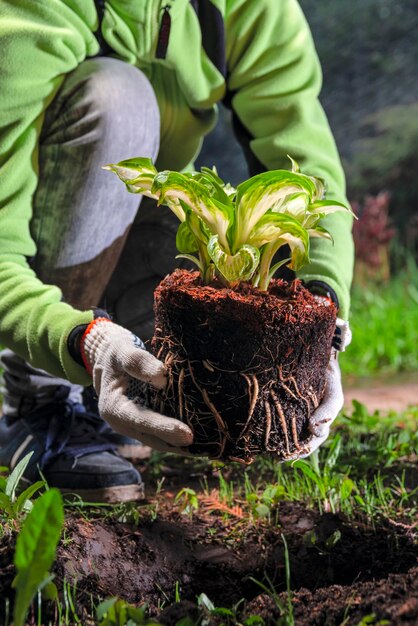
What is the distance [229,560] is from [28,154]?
1070mm

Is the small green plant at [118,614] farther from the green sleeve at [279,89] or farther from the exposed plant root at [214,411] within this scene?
the green sleeve at [279,89]

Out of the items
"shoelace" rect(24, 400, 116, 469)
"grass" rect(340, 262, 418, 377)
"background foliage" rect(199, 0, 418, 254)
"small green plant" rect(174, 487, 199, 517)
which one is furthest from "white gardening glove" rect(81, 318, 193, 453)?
"background foliage" rect(199, 0, 418, 254)

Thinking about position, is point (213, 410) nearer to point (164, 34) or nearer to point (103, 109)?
point (103, 109)

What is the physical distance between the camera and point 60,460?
213 cm

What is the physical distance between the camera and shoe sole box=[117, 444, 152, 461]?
2504 mm

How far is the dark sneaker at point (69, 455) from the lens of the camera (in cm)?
207

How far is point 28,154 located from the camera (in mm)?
1942

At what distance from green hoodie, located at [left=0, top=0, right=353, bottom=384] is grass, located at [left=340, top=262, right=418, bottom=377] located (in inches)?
91.3

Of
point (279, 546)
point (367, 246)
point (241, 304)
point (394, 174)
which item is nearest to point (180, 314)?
point (241, 304)

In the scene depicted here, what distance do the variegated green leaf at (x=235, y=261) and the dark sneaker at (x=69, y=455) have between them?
2.54 ft

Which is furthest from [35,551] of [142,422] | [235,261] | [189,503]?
[189,503]

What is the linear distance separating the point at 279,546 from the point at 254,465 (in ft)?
2.01

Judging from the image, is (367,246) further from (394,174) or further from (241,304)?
(241,304)

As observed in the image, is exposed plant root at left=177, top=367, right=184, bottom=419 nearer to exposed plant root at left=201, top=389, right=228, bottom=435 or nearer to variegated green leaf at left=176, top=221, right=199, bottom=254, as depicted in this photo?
exposed plant root at left=201, top=389, right=228, bottom=435
